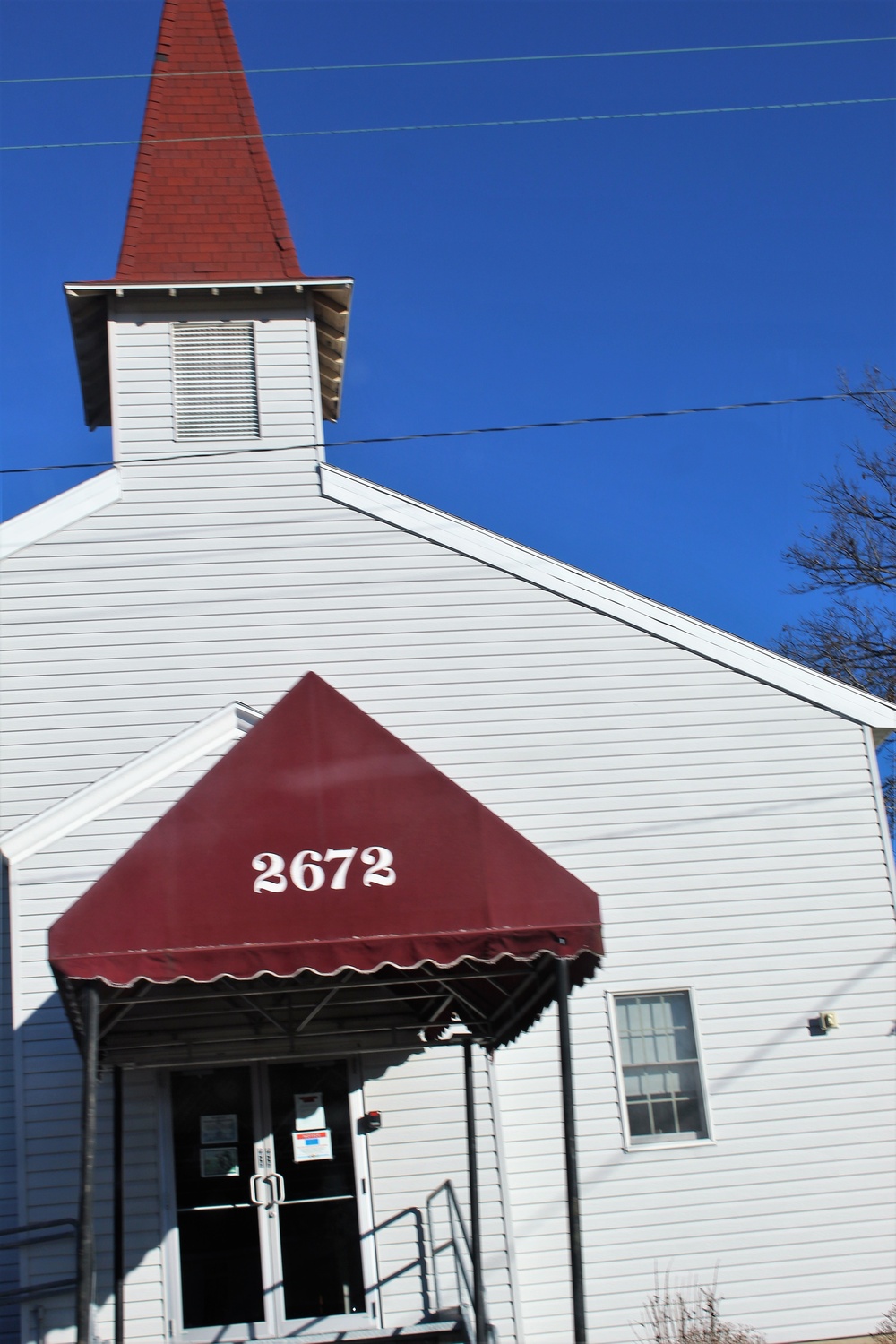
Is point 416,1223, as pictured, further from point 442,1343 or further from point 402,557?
point 402,557

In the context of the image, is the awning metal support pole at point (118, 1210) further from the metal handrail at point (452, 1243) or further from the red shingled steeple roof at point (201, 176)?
the red shingled steeple roof at point (201, 176)

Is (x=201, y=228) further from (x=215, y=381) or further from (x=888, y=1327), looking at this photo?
(x=888, y=1327)

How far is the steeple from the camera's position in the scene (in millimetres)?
12758

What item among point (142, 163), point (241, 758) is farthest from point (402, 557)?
point (142, 163)

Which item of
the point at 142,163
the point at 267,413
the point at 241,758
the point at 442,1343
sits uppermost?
the point at 142,163

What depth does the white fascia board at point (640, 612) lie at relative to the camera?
1184 centimetres

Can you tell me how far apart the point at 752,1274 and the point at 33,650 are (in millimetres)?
8342

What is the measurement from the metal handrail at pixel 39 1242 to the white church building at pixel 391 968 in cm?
3

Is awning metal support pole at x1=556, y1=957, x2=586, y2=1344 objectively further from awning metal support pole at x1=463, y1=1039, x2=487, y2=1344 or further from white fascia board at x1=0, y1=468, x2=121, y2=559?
white fascia board at x1=0, y1=468, x2=121, y2=559

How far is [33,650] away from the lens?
37.1ft

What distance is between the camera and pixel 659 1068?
36.1ft

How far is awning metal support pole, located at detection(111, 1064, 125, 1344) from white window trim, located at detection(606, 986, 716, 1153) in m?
4.20

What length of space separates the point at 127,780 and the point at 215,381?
4.54 metres

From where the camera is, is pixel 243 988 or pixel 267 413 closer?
pixel 243 988
